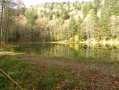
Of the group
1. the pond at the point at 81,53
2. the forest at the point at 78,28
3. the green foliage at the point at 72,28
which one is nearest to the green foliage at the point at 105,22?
the forest at the point at 78,28

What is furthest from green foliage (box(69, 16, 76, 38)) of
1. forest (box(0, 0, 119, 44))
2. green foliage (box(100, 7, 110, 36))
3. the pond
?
the pond

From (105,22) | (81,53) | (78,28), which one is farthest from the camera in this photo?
(78,28)

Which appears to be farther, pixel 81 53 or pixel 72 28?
pixel 72 28

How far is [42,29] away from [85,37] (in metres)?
29.9

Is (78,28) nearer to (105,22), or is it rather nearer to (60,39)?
(105,22)

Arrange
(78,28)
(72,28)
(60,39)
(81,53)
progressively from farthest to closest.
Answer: (60,39), (72,28), (78,28), (81,53)

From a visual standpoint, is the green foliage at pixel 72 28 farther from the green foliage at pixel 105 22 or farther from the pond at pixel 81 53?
the pond at pixel 81 53

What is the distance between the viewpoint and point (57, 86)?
4.75 m

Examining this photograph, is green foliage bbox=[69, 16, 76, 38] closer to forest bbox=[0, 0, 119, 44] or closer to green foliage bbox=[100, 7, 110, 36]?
forest bbox=[0, 0, 119, 44]

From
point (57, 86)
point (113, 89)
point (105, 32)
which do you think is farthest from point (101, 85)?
point (105, 32)

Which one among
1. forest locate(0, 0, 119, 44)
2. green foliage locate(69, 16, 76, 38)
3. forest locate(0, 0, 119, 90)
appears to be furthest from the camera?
green foliage locate(69, 16, 76, 38)

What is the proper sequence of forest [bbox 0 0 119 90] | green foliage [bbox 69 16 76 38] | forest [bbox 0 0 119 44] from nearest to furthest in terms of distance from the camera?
forest [bbox 0 0 119 90] < forest [bbox 0 0 119 44] < green foliage [bbox 69 16 76 38]

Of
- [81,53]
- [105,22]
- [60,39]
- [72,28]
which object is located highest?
[105,22]

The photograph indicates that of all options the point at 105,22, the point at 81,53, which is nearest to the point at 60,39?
the point at 105,22
